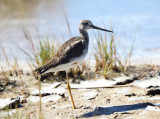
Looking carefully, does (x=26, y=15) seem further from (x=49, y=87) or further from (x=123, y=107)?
(x=123, y=107)

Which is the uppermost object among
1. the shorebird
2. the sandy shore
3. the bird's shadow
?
the shorebird

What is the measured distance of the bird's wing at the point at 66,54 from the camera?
14.3ft

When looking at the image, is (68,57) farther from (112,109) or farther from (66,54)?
(112,109)

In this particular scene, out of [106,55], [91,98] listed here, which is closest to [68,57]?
[91,98]

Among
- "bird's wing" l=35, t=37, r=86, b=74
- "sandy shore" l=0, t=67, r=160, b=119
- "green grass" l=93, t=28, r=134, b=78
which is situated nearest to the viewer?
"sandy shore" l=0, t=67, r=160, b=119

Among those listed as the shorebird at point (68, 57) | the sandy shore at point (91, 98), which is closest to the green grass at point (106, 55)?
the sandy shore at point (91, 98)

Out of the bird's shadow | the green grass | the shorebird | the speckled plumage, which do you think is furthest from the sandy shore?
the speckled plumage

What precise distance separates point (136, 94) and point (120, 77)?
112cm

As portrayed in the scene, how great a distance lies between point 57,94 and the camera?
16.9 feet

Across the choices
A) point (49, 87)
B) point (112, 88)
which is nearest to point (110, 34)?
point (112, 88)

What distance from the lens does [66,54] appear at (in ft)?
14.7

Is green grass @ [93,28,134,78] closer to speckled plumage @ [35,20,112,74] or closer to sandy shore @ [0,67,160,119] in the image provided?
sandy shore @ [0,67,160,119]

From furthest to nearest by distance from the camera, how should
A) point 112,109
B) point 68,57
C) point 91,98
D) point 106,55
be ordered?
point 106,55 < point 91,98 < point 68,57 < point 112,109

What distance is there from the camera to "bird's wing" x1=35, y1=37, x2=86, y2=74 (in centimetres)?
436
